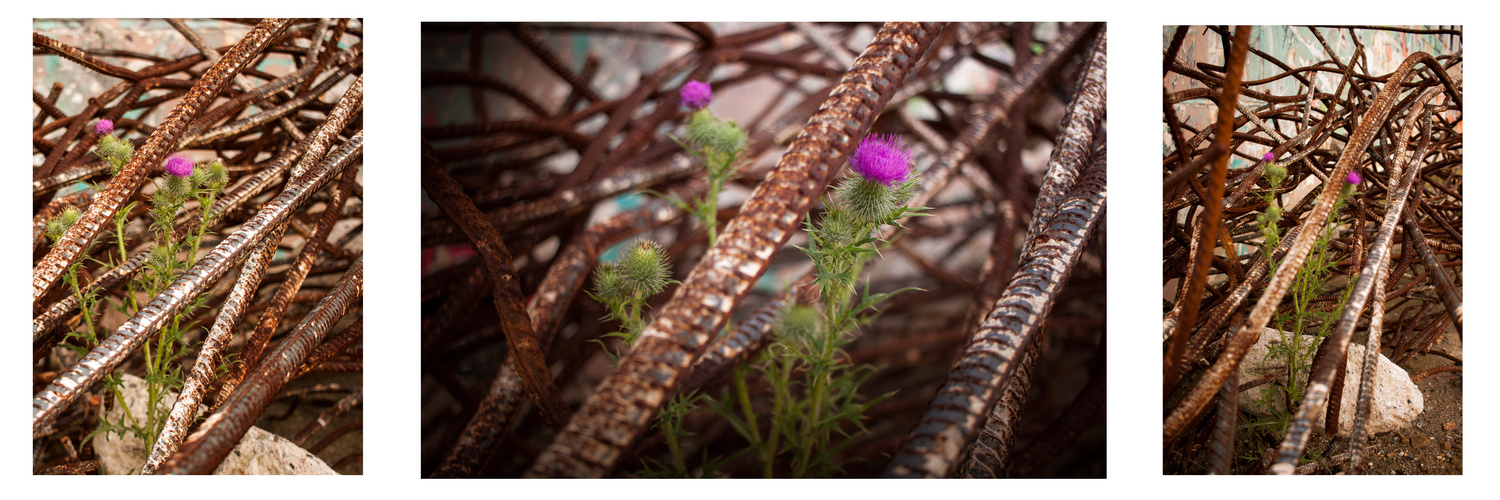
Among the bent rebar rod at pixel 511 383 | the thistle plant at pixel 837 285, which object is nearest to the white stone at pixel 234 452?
the bent rebar rod at pixel 511 383

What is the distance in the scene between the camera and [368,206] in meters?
0.90

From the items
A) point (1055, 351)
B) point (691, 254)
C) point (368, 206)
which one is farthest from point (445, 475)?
point (1055, 351)

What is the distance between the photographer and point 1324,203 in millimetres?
814

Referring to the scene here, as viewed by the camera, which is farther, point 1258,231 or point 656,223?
point 656,223

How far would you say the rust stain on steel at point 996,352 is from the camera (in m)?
0.72

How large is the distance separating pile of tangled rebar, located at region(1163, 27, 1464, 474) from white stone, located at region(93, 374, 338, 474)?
135 centimetres

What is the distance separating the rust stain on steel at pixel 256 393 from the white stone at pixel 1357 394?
1.38 metres

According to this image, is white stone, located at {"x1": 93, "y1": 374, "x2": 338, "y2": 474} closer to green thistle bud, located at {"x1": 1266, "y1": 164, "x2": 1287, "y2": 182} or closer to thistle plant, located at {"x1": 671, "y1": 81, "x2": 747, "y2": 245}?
thistle plant, located at {"x1": 671, "y1": 81, "x2": 747, "y2": 245}

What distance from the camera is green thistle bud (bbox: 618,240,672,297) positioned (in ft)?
2.64

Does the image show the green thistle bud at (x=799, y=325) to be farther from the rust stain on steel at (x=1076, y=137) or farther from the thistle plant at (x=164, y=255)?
the thistle plant at (x=164, y=255)

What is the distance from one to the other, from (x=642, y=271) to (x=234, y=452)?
72 cm
